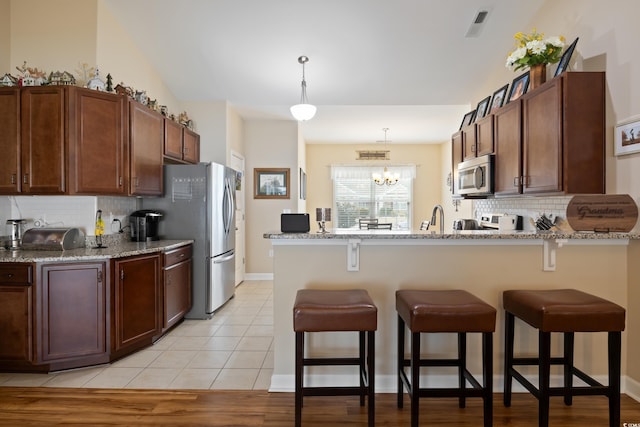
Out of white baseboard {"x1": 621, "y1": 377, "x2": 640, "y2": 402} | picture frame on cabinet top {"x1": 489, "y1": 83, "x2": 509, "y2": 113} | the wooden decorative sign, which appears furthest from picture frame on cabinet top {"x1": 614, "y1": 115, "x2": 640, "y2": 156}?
white baseboard {"x1": 621, "y1": 377, "x2": 640, "y2": 402}

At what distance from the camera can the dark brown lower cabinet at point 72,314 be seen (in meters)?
2.54

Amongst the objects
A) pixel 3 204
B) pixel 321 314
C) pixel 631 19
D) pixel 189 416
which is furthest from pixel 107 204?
pixel 631 19

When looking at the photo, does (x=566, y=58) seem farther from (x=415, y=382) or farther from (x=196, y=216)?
(x=196, y=216)

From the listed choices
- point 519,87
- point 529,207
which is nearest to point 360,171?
point 529,207

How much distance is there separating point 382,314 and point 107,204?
9.28 ft

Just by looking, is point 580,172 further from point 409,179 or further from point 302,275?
point 409,179

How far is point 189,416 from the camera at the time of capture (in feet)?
6.80

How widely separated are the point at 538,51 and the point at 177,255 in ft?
12.1

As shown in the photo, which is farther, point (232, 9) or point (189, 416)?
point (232, 9)

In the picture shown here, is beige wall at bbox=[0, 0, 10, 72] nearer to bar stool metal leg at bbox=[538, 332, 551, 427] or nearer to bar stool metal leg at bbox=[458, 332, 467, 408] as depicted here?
bar stool metal leg at bbox=[458, 332, 467, 408]

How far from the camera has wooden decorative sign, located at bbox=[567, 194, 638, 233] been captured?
2.27 m

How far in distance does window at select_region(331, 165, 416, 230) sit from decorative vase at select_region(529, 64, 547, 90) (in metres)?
5.16

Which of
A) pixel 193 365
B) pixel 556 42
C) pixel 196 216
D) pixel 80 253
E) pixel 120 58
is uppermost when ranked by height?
pixel 120 58

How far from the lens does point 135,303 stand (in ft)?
9.63
